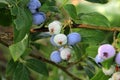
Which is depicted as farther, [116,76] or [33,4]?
[33,4]

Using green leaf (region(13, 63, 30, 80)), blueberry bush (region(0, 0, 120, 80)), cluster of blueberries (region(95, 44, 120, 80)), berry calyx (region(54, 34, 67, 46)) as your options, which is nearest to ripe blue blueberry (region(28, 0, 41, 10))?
blueberry bush (region(0, 0, 120, 80))

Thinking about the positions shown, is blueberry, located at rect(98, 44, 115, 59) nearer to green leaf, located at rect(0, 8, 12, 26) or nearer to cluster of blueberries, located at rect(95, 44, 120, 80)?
cluster of blueberries, located at rect(95, 44, 120, 80)

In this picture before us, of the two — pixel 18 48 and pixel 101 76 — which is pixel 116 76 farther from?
pixel 18 48

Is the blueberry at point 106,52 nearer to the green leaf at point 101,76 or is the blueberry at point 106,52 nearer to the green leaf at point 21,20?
the green leaf at point 101,76

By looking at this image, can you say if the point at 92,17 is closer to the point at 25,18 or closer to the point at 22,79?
the point at 25,18

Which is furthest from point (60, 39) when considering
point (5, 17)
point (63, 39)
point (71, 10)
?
point (5, 17)
